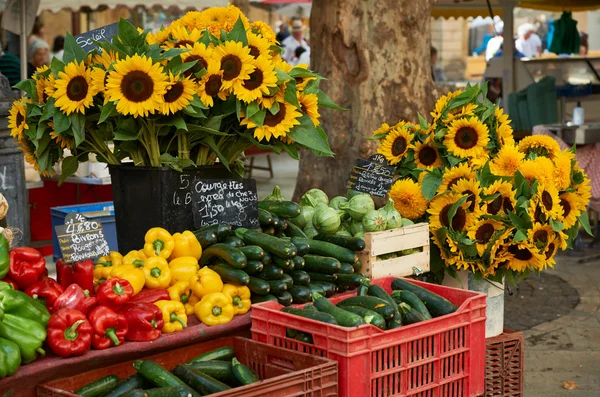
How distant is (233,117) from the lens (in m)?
4.48

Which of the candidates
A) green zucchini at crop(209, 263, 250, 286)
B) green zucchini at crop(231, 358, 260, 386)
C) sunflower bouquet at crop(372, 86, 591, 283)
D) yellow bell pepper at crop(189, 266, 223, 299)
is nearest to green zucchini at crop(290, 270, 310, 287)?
green zucchini at crop(209, 263, 250, 286)

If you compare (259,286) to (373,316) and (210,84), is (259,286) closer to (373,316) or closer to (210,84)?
(373,316)

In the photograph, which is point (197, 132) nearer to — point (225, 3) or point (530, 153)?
point (530, 153)

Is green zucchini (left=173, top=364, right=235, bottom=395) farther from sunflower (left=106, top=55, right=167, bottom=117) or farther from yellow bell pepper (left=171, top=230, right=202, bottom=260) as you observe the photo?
sunflower (left=106, top=55, right=167, bottom=117)

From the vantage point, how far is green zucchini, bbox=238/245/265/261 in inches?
163

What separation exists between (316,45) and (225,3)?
3259mm

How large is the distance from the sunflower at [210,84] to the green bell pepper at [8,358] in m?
1.45

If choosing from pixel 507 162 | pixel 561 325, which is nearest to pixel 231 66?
pixel 507 162

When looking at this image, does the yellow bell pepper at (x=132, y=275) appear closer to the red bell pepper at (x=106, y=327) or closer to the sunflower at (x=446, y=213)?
the red bell pepper at (x=106, y=327)

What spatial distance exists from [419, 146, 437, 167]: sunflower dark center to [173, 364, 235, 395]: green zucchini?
236cm

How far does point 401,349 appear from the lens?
364 cm

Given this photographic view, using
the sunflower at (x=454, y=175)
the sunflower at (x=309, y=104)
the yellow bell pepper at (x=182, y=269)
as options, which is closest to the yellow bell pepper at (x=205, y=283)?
the yellow bell pepper at (x=182, y=269)

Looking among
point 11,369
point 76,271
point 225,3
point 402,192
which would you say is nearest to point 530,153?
point 402,192

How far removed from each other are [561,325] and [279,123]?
14.2 ft
